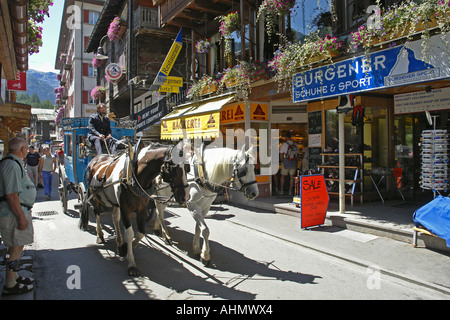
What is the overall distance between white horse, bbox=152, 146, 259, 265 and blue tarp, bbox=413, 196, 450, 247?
3.42 m

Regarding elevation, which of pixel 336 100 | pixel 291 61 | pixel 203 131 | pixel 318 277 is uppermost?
pixel 291 61

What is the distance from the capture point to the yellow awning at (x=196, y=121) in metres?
10.9

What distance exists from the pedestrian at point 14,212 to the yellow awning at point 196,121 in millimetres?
7195

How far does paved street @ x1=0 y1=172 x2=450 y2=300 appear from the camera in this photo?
4188 millimetres

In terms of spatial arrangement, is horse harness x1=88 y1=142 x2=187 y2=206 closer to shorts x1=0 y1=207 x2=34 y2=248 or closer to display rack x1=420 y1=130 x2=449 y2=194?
shorts x1=0 y1=207 x2=34 y2=248

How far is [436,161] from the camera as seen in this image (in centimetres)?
707

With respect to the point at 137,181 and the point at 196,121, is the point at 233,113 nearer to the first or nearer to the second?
the point at 196,121

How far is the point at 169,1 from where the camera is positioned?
13617mm

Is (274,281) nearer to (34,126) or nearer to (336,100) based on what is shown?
(336,100)

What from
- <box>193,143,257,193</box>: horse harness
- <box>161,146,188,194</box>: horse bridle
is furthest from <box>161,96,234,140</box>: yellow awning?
<box>161,146,188,194</box>: horse bridle

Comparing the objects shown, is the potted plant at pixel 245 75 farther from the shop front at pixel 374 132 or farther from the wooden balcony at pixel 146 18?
the wooden balcony at pixel 146 18

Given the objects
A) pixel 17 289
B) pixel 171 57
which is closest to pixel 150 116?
pixel 17 289
